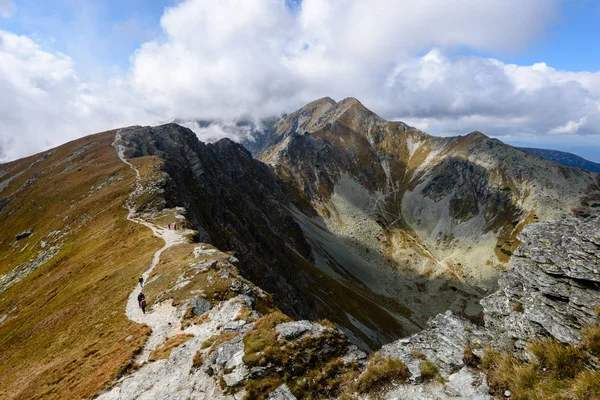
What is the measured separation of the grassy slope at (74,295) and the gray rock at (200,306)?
4.31 m

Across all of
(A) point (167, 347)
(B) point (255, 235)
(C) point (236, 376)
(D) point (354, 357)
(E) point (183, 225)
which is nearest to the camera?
(C) point (236, 376)

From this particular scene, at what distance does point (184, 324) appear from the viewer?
25.0m

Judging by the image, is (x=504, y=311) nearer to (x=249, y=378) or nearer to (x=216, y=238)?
(x=249, y=378)

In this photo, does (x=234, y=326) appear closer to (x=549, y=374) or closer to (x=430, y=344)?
(x=430, y=344)

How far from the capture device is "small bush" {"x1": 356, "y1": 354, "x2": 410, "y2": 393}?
13196 mm

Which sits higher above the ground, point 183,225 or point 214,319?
point 183,225

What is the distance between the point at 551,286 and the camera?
11891 millimetres

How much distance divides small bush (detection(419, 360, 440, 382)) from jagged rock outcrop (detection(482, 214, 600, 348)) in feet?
10.2

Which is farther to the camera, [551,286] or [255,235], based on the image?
[255,235]

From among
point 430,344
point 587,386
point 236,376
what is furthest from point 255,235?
point 587,386

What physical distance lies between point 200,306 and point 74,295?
23.5 meters

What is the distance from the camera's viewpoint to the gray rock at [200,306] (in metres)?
26.8

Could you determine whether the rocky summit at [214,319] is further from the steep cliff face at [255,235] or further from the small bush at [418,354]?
the steep cliff face at [255,235]

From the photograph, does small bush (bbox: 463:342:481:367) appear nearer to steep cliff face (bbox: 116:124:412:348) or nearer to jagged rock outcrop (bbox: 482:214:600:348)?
jagged rock outcrop (bbox: 482:214:600:348)
